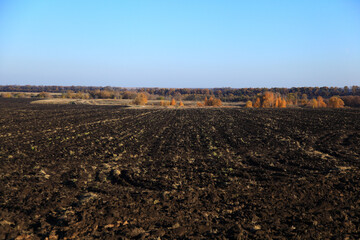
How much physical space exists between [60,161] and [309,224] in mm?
10899

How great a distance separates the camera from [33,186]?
9.34 meters

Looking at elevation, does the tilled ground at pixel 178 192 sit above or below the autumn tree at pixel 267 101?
below

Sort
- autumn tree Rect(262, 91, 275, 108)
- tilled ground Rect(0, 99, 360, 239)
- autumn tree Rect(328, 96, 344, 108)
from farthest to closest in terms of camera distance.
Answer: autumn tree Rect(262, 91, 275, 108) → autumn tree Rect(328, 96, 344, 108) → tilled ground Rect(0, 99, 360, 239)

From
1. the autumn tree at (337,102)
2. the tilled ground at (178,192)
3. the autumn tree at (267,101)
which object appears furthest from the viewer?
the autumn tree at (267,101)

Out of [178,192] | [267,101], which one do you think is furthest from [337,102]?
[178,192]

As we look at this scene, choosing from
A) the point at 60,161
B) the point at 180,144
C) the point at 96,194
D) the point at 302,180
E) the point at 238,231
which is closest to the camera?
the point at 238,231

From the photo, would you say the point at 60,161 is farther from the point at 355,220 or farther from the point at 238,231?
the point at 355,220

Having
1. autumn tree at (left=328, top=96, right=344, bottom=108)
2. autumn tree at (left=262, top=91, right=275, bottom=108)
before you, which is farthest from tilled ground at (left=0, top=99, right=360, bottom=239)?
autumn tree at (left=262, top=91, right=275, bottom=108)

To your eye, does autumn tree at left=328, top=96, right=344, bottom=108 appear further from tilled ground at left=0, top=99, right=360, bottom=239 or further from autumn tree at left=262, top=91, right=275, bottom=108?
tilled ground at left=0, top=99, right=360, bottom=239

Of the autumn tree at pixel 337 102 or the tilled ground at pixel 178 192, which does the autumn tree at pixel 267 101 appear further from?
the tilled ground at pixel 178 192

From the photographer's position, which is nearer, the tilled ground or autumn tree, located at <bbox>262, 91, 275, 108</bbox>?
the tilled ground

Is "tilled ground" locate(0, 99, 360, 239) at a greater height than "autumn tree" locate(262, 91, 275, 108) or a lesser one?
lesser

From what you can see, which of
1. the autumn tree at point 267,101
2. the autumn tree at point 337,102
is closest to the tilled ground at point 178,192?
the autumn tree at point 337,102

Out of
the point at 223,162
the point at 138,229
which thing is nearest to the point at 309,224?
the point at 138,229
